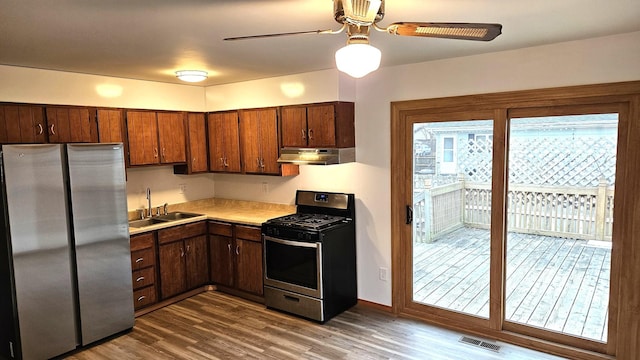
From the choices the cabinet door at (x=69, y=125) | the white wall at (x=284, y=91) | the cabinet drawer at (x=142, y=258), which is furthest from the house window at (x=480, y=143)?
the cabinet door at (x=69, y=125)

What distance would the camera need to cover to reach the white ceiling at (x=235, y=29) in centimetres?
205

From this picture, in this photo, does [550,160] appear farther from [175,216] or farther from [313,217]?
[175,216]

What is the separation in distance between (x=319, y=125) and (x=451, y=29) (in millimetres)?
2452

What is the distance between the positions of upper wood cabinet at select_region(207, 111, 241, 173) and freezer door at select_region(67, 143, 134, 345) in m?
1.39

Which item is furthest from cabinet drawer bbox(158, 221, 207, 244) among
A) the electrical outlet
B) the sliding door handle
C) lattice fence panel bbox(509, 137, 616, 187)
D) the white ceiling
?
lattice fence panel bbox(509, 137, 616, 187)

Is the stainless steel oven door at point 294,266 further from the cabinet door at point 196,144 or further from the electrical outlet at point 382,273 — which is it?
the cabinet door at point 196,144

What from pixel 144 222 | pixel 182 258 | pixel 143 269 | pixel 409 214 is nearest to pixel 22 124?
pixel 144 222

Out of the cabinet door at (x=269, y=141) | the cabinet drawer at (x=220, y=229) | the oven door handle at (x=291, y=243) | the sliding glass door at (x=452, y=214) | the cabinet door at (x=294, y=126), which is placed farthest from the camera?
the cabinet drawer at (x=220, y=229)

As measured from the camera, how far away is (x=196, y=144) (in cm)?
499

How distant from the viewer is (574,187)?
329 cm

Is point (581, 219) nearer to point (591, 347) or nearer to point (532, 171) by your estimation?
point (532, 171)

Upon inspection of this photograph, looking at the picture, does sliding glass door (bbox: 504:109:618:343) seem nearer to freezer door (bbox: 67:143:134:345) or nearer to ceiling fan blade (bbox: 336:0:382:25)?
ceiling fan blade (bbox: 336:0:382:25)

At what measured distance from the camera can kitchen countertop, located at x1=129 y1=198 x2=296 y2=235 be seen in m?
4.41

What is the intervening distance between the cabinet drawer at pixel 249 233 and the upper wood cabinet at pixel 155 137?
3.77 ft
